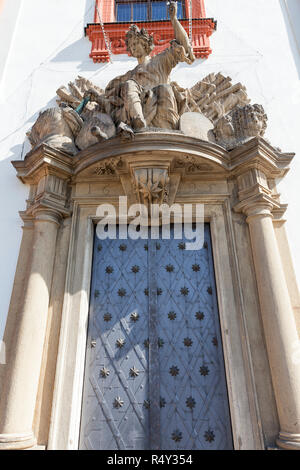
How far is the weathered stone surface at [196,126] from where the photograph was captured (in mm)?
3270

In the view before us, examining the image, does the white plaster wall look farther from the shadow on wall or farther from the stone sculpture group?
the stone sculpture group

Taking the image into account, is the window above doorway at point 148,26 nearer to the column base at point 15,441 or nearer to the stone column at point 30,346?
the stone column at point 30,346

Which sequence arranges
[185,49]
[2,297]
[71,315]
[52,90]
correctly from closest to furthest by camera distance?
[71,315]
[2,297]
[185,49]
[52,90]

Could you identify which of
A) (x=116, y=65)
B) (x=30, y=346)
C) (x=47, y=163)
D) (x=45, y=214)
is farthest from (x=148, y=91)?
(x=30, y=346)

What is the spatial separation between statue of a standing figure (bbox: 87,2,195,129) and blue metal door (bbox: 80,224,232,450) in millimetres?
1314

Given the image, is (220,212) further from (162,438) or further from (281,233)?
(162,438)

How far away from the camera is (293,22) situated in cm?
517

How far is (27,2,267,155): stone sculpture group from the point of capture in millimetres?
3250


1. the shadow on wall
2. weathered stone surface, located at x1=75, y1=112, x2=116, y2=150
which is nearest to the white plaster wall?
the shadow on wall

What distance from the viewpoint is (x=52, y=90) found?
185 inches

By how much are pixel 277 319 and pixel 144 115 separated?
2.42 m

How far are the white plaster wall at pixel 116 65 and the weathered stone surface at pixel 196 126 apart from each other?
1037 millimetres

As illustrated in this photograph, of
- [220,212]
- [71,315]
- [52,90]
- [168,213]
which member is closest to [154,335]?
[71,315]
